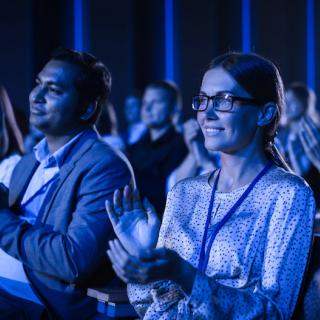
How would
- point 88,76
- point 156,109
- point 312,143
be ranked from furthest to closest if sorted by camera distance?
point 156,109
point 312,143
point 88,76

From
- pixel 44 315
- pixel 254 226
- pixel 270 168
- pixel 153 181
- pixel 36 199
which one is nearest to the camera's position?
pixel 254 226

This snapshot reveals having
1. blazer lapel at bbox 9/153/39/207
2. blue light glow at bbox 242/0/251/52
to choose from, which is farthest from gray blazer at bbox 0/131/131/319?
blue light glow at bbox 242/0/251/52

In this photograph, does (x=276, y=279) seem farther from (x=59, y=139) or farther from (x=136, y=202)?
(x=59, y=139)

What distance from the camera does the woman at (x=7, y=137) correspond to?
2.90 meters

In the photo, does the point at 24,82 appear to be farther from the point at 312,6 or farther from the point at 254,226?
the point at 254,226

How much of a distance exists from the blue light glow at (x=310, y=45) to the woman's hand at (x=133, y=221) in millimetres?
6145

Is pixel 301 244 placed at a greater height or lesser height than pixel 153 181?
greater

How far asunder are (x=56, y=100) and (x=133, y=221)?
77 cm

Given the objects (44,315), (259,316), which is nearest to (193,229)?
(259,316)

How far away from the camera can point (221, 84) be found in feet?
5.83

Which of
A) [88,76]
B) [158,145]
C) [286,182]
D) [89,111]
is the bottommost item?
[158,145]

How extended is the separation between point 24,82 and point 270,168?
485 cm

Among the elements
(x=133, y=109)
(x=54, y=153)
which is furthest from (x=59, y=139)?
(x=133, y=109)

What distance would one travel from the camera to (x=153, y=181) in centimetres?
437
